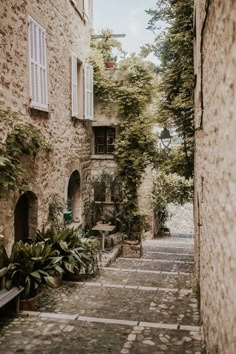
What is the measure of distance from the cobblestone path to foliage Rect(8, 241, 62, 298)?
45cm

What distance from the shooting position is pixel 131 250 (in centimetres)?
1112

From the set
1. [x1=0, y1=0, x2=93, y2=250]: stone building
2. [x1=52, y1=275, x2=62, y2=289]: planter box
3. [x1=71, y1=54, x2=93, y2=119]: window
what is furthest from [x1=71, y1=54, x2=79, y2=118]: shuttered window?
[x1=52, y1=275, x2=62, y2=289]: planter box

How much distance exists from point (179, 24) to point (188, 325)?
22.0ft

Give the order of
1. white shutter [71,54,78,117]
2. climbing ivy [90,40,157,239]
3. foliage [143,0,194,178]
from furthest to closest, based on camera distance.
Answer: climbing ivy [90,40,157,239], white shutter [71,54,78,117], foliage [143,0,194,178]

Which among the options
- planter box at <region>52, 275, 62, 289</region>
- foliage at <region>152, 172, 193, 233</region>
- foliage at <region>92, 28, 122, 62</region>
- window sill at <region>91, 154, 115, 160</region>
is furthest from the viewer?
foliage at <region>152, 172, 193, 233</region>

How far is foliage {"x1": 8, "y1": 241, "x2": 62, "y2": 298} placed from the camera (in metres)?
6.09

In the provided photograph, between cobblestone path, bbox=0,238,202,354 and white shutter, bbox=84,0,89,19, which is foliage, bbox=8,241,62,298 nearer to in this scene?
cobblestone path, bbox=0,238,202,354

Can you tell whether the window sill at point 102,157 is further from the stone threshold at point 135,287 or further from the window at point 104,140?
the stone threshold at point 135,287

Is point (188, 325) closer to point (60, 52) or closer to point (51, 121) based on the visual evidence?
point (51, 121)

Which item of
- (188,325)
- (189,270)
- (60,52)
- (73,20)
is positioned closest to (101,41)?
(73,20)

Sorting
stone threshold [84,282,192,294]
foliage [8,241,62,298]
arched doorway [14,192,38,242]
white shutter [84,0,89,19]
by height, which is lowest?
stone threshold [84,282,192,294]

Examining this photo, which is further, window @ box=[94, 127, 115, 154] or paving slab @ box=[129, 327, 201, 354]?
window @ box=[94, 127, 115, 154]

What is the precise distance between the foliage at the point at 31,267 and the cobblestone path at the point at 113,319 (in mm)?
446

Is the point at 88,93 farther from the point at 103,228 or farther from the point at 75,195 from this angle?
the point at 103,228
